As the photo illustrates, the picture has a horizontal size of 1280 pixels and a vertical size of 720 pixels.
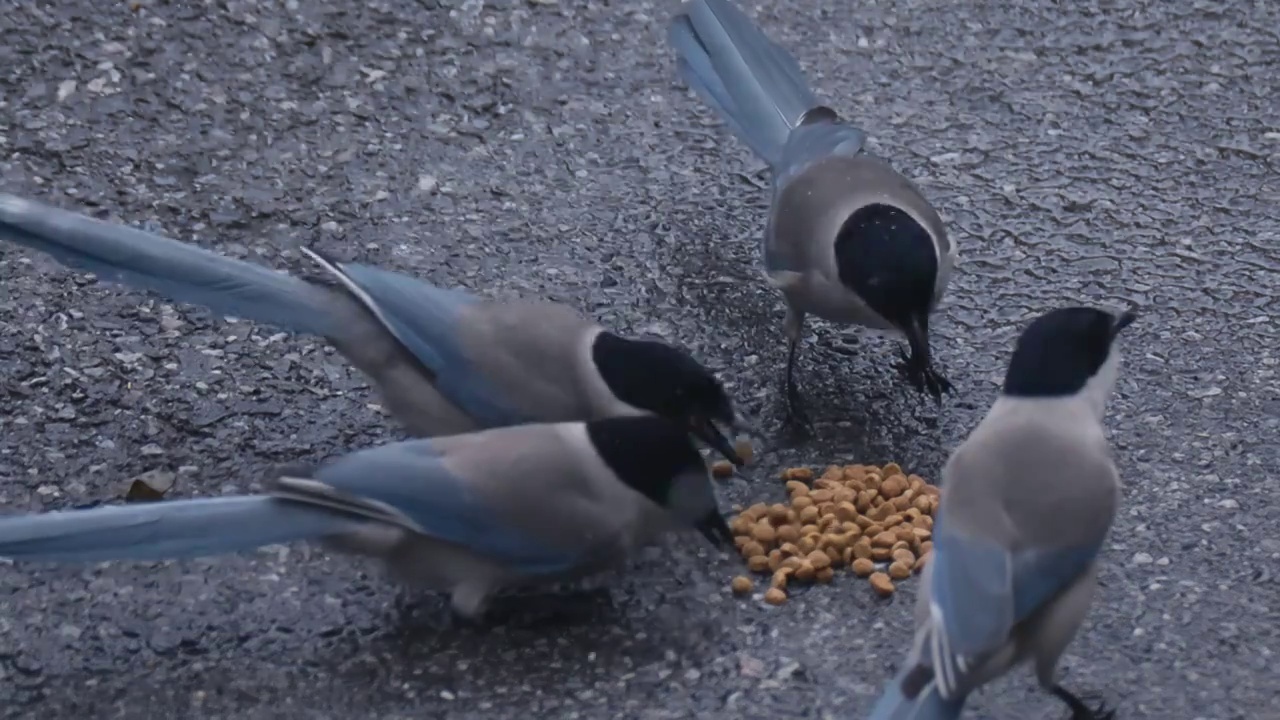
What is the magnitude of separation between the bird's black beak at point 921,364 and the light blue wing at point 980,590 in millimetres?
834

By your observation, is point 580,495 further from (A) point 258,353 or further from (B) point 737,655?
(A) point 258,353

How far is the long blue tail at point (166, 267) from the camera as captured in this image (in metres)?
3.03

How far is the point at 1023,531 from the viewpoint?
2551mm

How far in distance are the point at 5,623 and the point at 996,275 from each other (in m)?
2.43

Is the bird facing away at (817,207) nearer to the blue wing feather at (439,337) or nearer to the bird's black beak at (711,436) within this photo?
the bird's black beak at (711,436)

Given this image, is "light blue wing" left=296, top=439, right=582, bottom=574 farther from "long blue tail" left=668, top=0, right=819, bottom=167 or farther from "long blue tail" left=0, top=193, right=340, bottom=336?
"long blue tail" left=668, top=0, right=819, bottom=167

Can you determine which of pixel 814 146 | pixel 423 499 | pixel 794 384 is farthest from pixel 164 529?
pixel 814 146

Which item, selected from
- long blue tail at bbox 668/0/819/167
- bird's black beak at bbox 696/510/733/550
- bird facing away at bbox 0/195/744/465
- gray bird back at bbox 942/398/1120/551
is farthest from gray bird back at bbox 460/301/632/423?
long blue tail at bbox 668/0/819/167

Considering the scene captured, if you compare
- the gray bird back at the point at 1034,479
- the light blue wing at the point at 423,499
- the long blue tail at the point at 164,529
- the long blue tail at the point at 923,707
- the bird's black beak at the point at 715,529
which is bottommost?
the long blue tail at the point at 164,529

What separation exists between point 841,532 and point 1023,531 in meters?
0.65

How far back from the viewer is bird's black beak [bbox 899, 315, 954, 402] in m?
3.37

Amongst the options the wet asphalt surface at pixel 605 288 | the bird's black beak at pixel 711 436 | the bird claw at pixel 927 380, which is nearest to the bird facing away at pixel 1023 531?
the wet asphalt surface at pixel 605 288

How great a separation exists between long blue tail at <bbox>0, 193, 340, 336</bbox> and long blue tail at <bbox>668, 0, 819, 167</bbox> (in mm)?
1449

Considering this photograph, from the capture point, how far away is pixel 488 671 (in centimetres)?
286
